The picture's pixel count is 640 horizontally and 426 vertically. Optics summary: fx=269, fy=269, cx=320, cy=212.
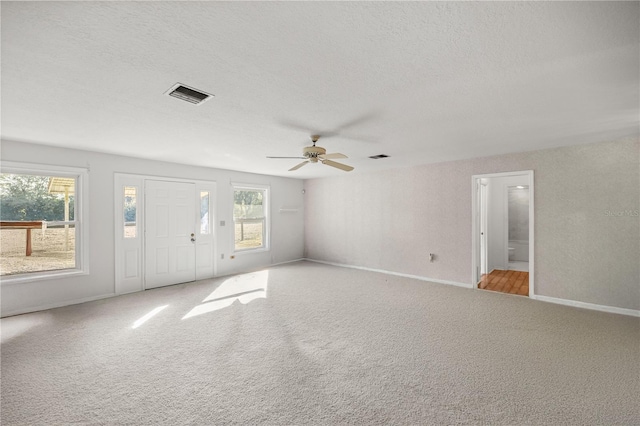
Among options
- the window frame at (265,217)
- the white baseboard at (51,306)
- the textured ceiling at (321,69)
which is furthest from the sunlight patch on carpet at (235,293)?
the textured ceiling at (321,69)

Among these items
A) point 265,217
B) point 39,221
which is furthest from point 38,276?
point 265,217

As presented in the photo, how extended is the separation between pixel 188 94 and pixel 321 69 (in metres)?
1.14

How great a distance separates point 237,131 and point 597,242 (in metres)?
5.11

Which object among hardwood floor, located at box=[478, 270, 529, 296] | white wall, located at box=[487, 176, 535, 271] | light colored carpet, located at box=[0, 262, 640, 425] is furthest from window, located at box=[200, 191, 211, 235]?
white wall, located at box=[487, 176, 535, 271]

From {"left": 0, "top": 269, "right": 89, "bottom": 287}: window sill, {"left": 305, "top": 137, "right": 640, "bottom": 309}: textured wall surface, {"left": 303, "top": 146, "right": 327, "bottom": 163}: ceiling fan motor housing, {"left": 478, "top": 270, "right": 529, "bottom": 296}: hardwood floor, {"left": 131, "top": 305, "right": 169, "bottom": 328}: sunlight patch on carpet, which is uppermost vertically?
{"left": 303, "top": 146, "right": 327, "bottom": 163}: ceiling fan motor housing

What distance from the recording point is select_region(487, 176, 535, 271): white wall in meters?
6.40

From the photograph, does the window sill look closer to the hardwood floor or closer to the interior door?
the interior door

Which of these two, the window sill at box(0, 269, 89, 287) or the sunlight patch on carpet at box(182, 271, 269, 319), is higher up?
the window sill at box(0, 269, 89, 287)

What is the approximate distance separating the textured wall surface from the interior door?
3.55 meters

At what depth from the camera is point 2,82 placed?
199 centimetres

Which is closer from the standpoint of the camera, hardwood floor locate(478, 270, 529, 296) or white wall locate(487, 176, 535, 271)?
hardwood floor locate(478, 270, 529, 296)

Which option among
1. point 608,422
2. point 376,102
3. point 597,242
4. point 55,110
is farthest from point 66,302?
point 597,242

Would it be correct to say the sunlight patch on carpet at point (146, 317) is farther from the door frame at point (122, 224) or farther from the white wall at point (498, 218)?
the white wall at point (498, 218)

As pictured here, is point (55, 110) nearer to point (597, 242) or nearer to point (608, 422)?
point (608, 422)
